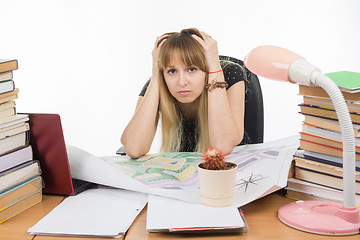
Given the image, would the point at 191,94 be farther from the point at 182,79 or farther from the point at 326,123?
the point at 326,123

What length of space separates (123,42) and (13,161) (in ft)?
9.64

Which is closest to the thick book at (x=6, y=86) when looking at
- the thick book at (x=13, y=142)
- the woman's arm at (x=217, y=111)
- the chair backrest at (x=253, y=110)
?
the thick book at (x=13, y=142)

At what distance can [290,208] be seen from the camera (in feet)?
3.09

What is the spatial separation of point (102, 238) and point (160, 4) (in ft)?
10.4

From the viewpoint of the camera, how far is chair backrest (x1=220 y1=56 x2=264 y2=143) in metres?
1.93

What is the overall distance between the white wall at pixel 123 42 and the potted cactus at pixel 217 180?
297cm

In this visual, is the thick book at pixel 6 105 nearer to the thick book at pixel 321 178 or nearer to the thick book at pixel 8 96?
the thick book at pixel 8 96

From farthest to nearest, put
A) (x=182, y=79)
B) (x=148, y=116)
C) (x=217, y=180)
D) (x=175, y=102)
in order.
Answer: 1. (x=175, y=102)
2. (x=148, y=116)
3. (x=182, y=79)
4. (x=217, y=180)

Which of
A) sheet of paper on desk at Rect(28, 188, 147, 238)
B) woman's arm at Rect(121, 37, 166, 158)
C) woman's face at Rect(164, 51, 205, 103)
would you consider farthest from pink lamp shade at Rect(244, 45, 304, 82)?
woman's arm at Rect(121, 37, 166, 158)

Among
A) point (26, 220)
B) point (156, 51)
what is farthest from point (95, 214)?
point (156, 51)

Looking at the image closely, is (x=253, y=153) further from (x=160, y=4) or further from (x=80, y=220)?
(x=160, y=4)

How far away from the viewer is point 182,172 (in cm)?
117

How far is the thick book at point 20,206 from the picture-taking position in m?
0.96

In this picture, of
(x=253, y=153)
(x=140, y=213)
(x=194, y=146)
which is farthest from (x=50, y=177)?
(x=194, y=146)
